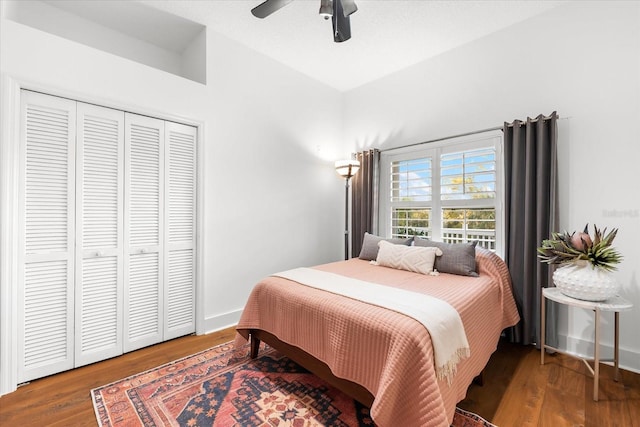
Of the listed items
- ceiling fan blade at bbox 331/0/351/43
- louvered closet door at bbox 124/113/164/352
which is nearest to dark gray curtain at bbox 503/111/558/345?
ceiling fan blade at bbox 331/0/351/43

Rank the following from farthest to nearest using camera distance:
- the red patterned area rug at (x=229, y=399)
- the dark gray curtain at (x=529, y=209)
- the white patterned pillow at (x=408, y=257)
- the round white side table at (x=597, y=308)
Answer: the white patterned pillow at (x=408, y=257)
the dark gray curtain at (x=529, y=209)
the round white side table at (x=597, y=308)
the red patterned area rug at (x=229, y=399)

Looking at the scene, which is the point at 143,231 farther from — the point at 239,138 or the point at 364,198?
the point at 364,198

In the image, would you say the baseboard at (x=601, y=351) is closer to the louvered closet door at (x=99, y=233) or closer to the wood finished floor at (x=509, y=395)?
the wood finished floor at (x=509, y=395)

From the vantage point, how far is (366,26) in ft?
8.90

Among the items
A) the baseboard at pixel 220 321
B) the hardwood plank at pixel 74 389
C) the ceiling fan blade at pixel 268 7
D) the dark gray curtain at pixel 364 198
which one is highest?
the ceiling fan blade at pixel 268 7

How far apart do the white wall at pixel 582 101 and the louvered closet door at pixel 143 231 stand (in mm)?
2957

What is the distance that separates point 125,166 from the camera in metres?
2.37

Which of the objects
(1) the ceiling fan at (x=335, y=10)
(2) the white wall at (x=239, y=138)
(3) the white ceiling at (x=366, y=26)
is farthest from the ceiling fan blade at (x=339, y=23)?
(2) the white wall at (x=239, y=138)

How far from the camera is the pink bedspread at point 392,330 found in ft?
4.30

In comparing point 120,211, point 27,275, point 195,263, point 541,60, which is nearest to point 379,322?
point 195,263

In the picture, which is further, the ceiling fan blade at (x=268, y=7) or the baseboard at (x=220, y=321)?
the baseboard at (x=220, y=321)

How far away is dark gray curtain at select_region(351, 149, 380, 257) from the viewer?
3691 mm

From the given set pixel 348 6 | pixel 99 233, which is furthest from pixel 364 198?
pixel 99 233

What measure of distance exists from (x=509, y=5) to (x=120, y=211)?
3.64 m
